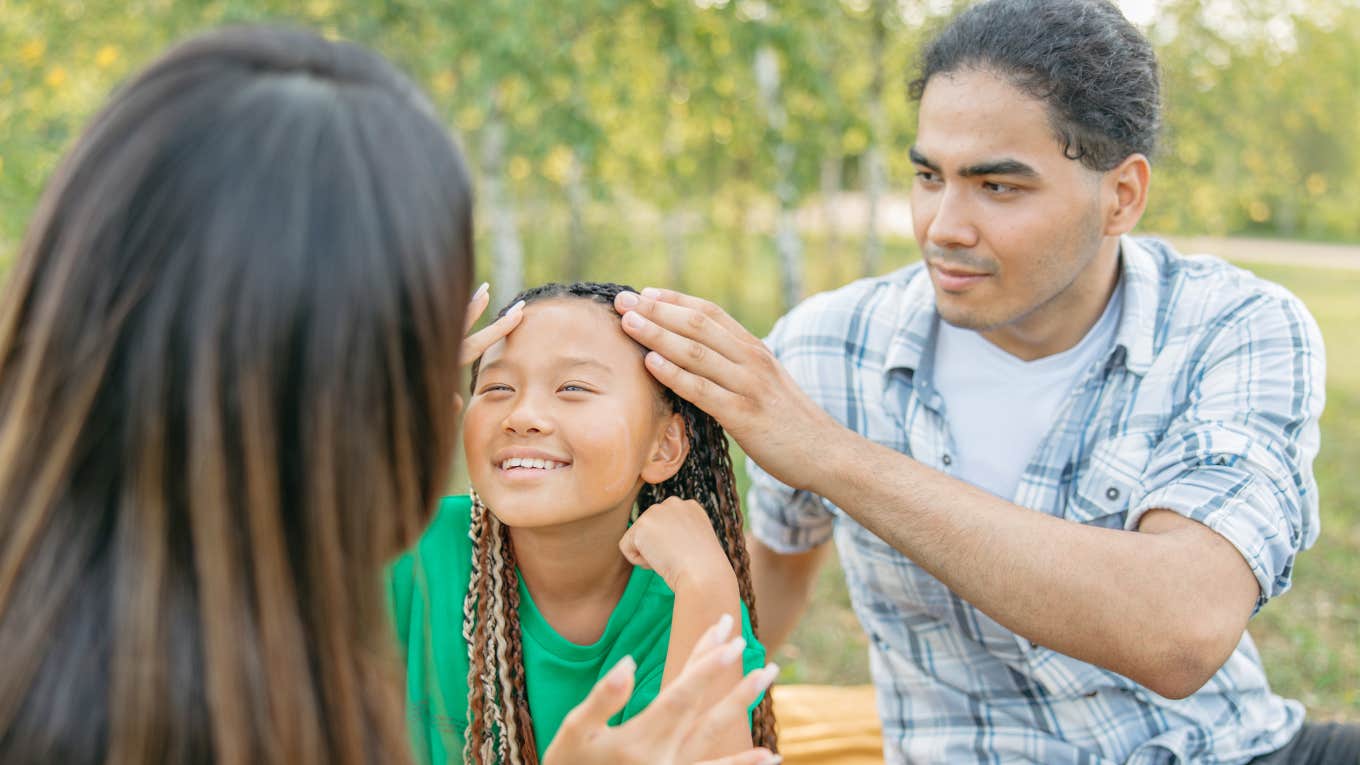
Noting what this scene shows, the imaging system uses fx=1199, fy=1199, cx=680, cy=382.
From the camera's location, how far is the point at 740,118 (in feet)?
32.1

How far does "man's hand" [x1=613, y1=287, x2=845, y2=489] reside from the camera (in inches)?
91.5

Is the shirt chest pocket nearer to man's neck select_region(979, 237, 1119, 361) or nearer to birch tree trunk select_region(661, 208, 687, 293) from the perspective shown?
man's neck select_region(979, 237, 1119, 361)

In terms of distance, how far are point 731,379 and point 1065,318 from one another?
1062 millimetres

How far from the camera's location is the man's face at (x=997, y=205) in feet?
9.20

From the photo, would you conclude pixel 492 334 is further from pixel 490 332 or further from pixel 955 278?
pixel 955 278

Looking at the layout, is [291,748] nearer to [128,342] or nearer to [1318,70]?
[128,342]

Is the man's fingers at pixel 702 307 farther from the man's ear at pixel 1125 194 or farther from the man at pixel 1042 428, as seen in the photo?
the man's ear at pixel 1125 194

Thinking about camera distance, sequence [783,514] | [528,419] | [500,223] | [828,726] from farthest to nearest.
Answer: [500,223] → [828,726] → [783,514] → [528,419]

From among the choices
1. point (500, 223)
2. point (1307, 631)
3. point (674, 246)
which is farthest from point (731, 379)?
point (674, 246)

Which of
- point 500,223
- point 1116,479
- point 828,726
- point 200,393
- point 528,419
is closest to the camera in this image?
point 200,393

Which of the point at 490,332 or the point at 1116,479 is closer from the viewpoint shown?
the point at 490,332

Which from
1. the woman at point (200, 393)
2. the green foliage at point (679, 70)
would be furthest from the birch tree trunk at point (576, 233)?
the woman at point (200, 393)

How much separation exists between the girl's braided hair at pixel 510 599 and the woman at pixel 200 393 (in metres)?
1.01

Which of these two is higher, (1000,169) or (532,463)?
(1000,169)
